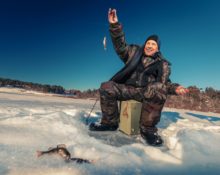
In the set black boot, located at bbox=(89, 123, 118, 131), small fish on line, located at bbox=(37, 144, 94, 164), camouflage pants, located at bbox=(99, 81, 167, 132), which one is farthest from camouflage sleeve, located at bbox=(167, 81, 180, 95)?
small fish on line, located at bbox=(37, 144, 94, 164)

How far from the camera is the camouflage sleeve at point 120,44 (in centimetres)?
387

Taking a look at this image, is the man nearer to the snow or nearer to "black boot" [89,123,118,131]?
"black boot" [89,123,118,131]

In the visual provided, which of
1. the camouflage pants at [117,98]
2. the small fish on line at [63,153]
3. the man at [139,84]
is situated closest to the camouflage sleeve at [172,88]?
the man at [139,84]

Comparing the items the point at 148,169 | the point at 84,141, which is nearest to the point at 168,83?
the point at 84,141

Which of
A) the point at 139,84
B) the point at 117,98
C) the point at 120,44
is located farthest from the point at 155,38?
the point at 117,98

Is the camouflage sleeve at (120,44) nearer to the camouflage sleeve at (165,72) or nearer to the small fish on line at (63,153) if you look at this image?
the camouflage sleeve at (165,72)

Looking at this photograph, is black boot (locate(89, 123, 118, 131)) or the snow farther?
black boot (locate(89, 123, 118, 131))

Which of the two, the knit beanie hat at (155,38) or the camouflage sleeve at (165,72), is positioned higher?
the knit beanie hat at (155,38)

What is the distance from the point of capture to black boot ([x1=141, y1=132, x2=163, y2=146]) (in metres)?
3.14

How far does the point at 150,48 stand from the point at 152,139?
154cm

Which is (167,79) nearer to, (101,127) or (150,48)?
(150,48)

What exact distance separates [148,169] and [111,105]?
1.77m

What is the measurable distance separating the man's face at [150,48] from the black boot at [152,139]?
132cm

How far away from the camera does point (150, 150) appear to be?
8.77 ft
